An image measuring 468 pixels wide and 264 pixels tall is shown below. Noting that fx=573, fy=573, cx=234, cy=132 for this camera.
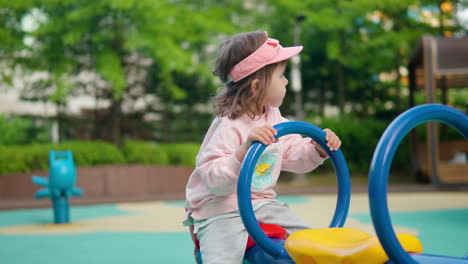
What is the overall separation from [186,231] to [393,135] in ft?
18.3

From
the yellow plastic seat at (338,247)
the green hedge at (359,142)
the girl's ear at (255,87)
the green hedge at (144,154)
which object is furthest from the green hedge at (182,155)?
the yellow plastic seat at (338,247)

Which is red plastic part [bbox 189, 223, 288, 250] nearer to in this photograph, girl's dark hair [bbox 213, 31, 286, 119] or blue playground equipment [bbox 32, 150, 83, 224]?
girl's dark hair [bbox 213, 31, 286, 119]

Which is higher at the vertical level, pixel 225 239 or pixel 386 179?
pixel 386 179

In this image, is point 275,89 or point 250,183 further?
point 275,89

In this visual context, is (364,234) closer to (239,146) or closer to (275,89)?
(239,146)

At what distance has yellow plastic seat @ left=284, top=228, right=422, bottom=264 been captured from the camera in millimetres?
1891

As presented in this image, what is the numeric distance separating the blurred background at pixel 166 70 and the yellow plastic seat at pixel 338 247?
1109 cm

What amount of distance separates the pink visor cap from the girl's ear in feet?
0.16

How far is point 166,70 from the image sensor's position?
14172mm

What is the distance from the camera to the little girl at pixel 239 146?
2.42 meters

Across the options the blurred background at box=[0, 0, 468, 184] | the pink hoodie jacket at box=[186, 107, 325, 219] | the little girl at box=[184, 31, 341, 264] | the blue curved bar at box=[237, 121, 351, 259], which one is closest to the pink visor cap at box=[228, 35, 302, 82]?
the little girl at box=[184, 31, 341, 264]

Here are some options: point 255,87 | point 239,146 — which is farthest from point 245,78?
point 239,146

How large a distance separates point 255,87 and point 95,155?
428 inches

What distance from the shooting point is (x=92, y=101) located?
62.0ft
